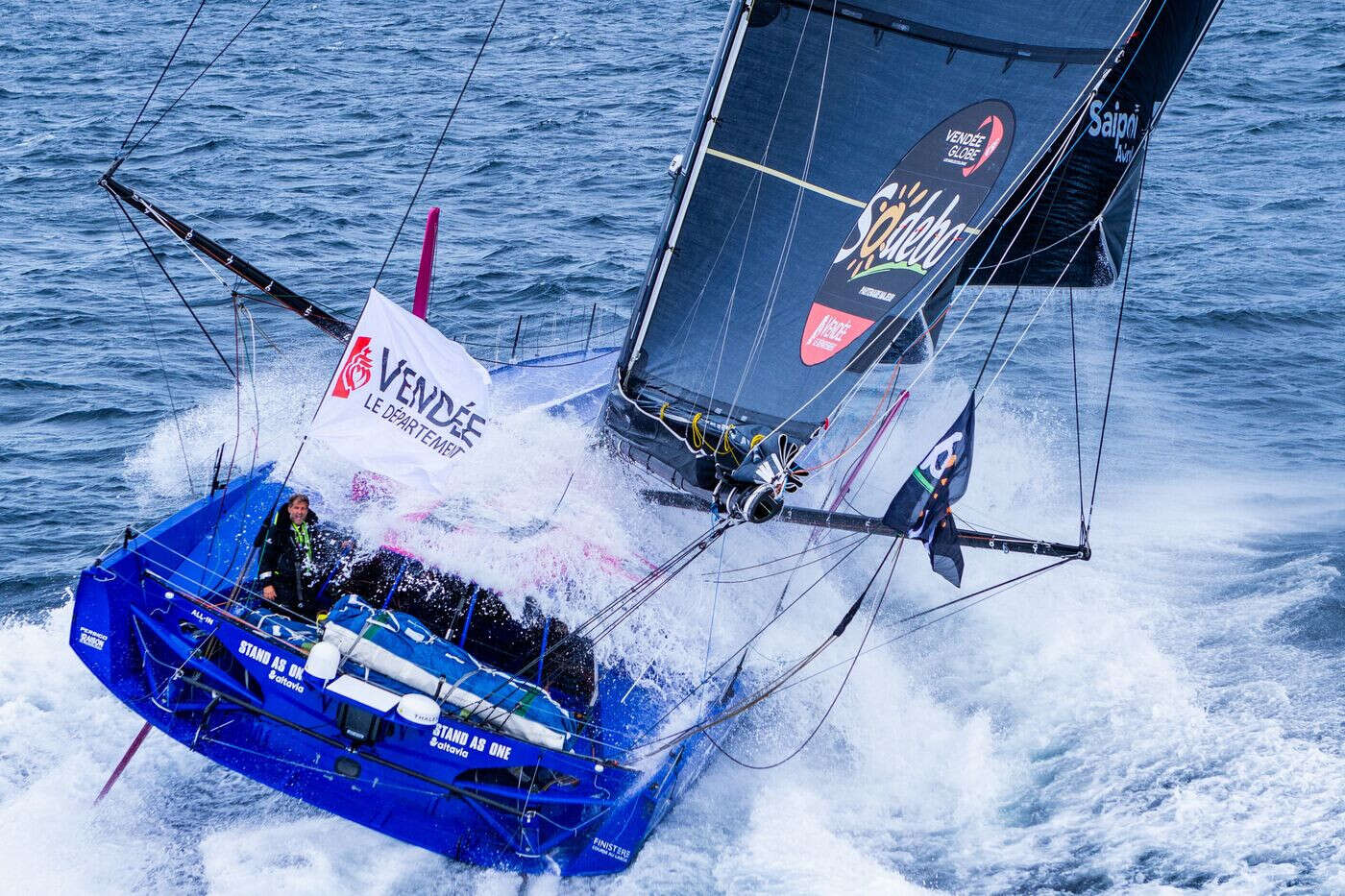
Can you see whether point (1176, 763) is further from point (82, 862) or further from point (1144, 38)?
point (82, 862)

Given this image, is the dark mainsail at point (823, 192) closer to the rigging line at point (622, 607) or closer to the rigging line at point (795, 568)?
the rigging line at point (622, 607)

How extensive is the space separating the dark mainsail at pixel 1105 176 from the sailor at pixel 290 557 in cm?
640

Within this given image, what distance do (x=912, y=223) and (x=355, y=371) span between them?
4534 millimetres

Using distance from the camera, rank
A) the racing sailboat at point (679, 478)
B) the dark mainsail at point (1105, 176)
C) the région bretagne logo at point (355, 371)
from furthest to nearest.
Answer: the dark mainsail at point (1105, 176), the racing sailboat at point (679, 478), the région bretagne logo at point (355, 371)


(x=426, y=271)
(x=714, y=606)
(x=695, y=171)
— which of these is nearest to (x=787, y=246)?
(x=695, y=171)

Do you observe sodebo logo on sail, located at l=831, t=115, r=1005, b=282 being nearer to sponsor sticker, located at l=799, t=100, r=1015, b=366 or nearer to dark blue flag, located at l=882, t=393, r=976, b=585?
sponsor sticker, located at l=799, t=100, r=1015, b=366

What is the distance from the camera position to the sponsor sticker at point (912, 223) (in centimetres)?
1069

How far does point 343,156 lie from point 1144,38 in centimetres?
1658

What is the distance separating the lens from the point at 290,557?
11164 mm

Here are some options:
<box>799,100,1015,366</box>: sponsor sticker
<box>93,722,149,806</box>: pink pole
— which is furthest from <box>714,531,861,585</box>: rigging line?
<box>93,722,149,806</box>: pink pole

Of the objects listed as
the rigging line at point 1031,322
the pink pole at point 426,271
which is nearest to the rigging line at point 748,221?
the pink pole at point 426,271

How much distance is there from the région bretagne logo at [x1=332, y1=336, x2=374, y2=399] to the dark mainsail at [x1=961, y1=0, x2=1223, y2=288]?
5.72 meters

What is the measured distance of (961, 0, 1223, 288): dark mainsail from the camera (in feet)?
42.2

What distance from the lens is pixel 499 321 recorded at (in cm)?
1853
